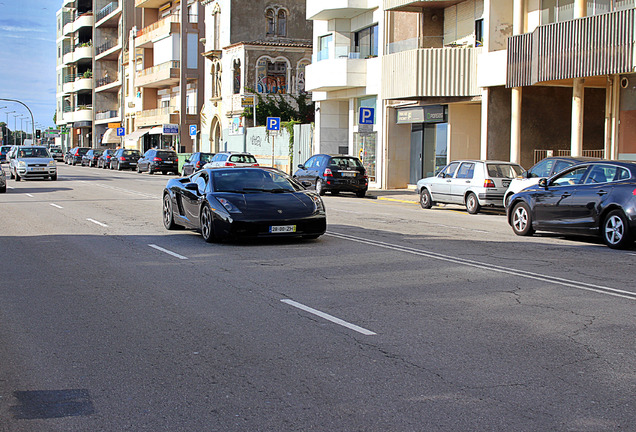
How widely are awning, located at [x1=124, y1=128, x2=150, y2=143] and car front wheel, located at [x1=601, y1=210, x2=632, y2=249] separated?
63835 millimetres

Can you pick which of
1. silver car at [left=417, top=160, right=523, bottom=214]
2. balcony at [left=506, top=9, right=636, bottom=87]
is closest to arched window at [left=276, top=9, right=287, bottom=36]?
balcony at [left=506, top=9, right=636, bottom=87]

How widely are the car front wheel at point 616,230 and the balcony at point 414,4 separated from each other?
20419mm

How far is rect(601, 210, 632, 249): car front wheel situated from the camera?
1331 centimetres

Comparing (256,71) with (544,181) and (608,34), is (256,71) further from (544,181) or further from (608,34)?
(544,181)

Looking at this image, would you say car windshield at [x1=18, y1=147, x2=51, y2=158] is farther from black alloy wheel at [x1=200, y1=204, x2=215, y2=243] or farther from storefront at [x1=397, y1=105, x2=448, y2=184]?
black alloy wheel at [x1=200, y1=204, x2=215, y2=243]

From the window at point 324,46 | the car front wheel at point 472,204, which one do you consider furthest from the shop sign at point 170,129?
the car front wheel at point 472,204

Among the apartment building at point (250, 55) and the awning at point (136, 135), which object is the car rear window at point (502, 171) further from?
the awning at point (136, 135)

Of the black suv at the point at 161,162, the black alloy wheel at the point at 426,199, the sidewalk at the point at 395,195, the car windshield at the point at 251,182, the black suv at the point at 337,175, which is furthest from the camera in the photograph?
the black suv at the point at 161,162

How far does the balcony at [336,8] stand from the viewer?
37.6 m

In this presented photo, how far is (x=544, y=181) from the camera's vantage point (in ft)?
51.0

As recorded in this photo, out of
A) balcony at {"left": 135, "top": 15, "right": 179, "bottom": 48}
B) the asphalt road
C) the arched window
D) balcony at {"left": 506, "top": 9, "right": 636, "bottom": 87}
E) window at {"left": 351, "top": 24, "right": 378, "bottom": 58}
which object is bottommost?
the asphalt road

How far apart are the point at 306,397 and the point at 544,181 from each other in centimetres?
1140

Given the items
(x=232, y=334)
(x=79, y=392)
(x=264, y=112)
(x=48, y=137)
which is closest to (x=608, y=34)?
(x=232, y=334)

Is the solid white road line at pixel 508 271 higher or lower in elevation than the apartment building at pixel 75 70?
lower
